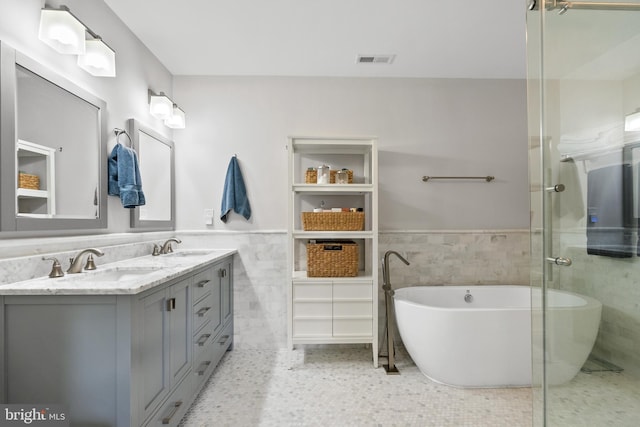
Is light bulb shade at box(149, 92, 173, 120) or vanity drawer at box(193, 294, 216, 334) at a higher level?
light bulb shade at box(149, 92, 173, 120)

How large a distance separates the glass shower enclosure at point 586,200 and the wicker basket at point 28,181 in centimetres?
210

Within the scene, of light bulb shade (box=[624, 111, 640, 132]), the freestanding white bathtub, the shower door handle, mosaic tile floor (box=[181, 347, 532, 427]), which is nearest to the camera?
light bulb shade (box=[624, 111, 640, 132])

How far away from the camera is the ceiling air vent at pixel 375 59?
2627mm

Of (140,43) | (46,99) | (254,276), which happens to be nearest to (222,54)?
(140,43)

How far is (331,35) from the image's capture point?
233 centimetres

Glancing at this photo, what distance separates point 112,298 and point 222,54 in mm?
2078

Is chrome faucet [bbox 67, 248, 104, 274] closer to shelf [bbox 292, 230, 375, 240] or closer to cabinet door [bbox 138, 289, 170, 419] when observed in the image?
cabinet door [bbox 138, 289, 170, 419]

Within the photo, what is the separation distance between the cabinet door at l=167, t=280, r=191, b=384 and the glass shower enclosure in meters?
1.60

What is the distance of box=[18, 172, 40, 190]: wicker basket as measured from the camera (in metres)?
1.42

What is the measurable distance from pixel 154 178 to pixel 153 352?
1.57 metres

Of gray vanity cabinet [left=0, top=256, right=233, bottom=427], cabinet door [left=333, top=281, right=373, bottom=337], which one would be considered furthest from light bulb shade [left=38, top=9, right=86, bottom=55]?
cabinet door [left=333, top=281, right=373, bottom=337]

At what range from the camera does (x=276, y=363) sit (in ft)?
8.64

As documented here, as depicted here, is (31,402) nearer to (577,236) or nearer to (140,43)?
(577,236)

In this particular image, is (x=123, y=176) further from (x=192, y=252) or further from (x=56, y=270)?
(x=192, y=252)
